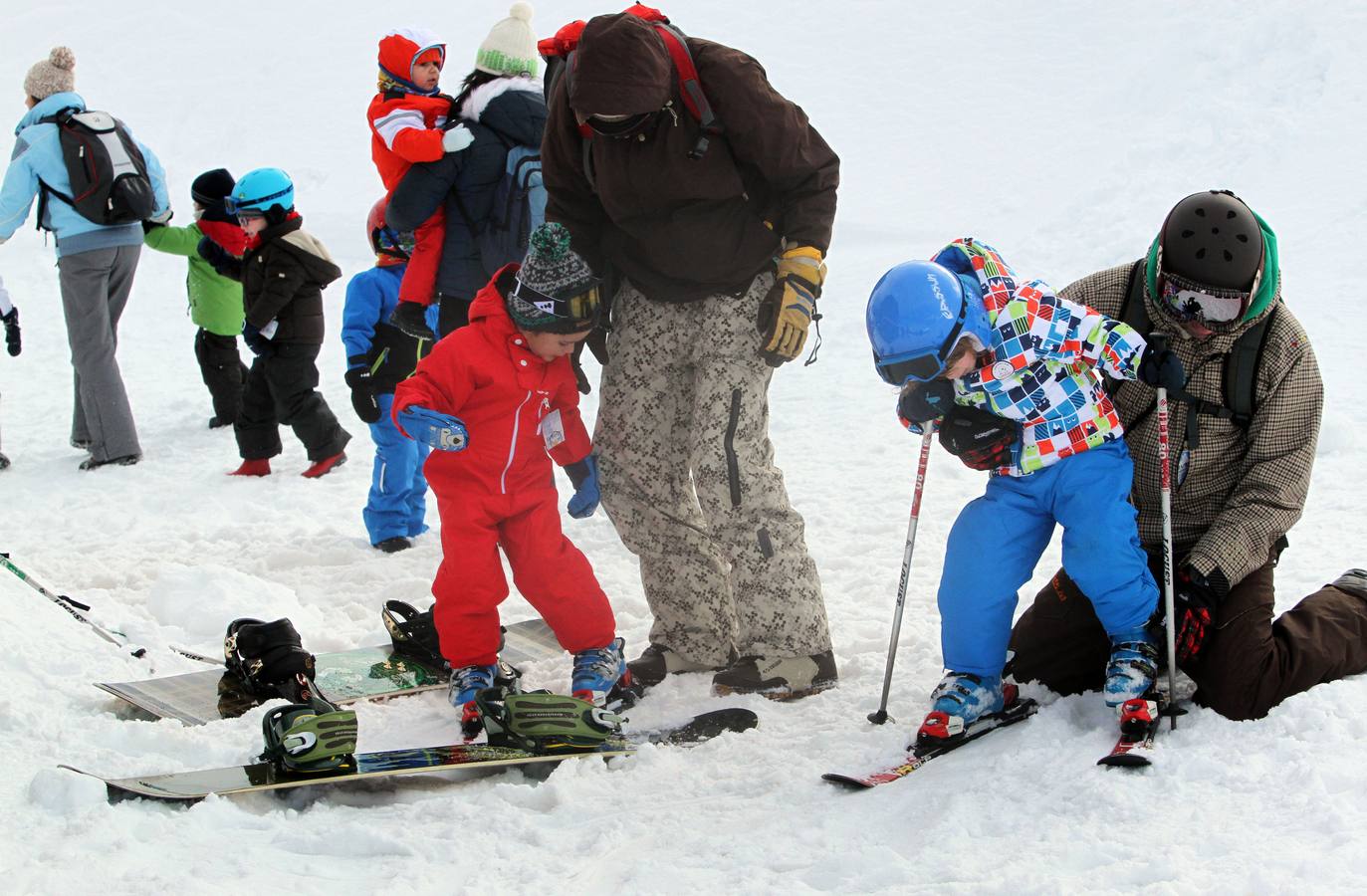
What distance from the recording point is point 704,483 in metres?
4.11

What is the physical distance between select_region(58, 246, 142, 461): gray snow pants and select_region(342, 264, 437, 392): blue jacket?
2.66 metres

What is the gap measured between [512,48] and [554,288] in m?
1.94

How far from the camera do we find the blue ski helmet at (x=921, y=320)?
11.1 ft

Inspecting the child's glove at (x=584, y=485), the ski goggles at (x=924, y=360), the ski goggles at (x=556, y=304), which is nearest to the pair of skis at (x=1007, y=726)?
the ski goggles at (x=924, y=360)

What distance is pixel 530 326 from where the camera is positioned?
407 cm

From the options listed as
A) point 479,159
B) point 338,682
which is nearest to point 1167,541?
point 338,682

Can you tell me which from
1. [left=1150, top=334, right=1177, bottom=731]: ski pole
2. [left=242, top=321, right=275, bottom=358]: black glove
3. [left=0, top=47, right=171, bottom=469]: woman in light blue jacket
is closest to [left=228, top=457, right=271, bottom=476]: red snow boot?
[left=242, top=321, right=275, bottom=358]: black glove

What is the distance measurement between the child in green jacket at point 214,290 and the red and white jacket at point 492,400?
423cm

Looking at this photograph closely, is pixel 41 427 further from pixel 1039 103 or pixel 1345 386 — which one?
pixel 1039 103

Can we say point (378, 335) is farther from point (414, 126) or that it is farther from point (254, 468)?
point (254, 468)

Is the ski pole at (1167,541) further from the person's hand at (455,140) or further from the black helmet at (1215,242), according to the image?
the person's hand at (455,140)

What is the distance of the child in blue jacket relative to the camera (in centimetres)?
600

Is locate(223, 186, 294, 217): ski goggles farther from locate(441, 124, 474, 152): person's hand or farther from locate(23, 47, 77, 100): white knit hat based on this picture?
locate(441, 124, 474, 152): person's hand

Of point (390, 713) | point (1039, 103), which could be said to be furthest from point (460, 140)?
point (1039, 103)
